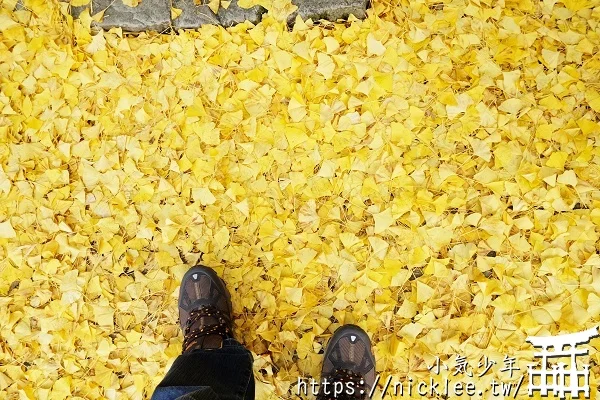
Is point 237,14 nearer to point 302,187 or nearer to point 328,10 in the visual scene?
point 328,10

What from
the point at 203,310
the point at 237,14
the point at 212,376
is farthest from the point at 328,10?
the point at 212,376

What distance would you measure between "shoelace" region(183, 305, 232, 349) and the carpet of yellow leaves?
0.19 feet

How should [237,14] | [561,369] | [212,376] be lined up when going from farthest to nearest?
[237,14] → [561,369] → [212,376]

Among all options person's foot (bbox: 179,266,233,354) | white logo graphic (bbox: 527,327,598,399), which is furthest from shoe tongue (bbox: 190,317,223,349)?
white logo graphic (bbox: 527,327,598,399)

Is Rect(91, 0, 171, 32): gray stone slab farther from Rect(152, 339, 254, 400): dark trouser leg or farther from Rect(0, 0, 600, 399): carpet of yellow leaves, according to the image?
Rect(152, 339, 254, 400): dark trouser leg

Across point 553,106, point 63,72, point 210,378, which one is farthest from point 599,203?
point 63,72

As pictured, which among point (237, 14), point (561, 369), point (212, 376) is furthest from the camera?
point (237, 14)

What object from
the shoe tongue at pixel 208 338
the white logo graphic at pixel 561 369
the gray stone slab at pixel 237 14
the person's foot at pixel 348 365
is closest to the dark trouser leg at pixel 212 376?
the shoe tongue at pixel 208 338

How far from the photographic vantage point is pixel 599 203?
4.10 feet

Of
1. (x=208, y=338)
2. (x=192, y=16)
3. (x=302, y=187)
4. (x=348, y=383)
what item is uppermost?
(x=192, y=16)

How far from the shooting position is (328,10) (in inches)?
52.4

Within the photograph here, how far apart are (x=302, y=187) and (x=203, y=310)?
1.39 ft

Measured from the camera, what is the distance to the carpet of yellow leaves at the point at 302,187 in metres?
1.26

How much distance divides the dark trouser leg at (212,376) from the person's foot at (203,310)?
0.04 metres
